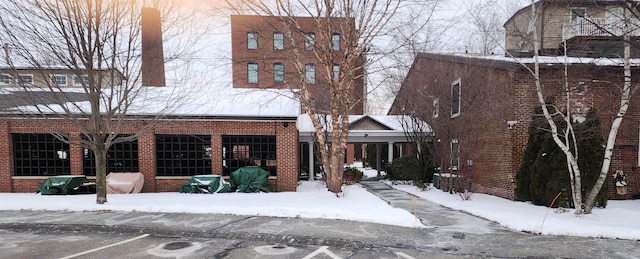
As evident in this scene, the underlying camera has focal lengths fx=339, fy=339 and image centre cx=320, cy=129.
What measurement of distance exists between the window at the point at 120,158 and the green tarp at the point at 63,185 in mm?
767

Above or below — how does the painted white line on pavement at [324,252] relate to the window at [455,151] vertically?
below

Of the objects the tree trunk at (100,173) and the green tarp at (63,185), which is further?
the green tarp at (63,185)

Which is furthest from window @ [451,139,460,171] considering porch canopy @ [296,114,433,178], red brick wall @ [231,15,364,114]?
red brick wall @ [231,15,364,114]

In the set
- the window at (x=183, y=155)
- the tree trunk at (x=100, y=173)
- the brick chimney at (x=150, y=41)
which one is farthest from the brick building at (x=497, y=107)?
the tree trunk at (x=100, y=173)

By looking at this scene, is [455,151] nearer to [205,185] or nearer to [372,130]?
[372,130]

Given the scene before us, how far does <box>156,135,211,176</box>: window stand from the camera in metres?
13.2

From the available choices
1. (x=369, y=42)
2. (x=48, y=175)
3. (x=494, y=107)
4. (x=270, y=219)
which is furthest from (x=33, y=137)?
(x=494, y=107)

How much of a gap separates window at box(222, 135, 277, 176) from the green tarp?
5043mm

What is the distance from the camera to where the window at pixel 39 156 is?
42.0 feet

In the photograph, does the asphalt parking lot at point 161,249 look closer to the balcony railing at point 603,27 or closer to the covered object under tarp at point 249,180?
the covered object under tarp at point 249,180

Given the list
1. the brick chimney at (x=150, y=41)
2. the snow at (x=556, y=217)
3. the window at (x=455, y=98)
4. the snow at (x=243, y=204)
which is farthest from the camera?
the window at (x=455, y=98)

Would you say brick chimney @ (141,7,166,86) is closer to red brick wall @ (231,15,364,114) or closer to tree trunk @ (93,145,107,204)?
tree trunk @ (93,145,107,204)

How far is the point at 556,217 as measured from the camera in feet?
28.2

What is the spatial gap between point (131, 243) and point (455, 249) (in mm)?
6021
